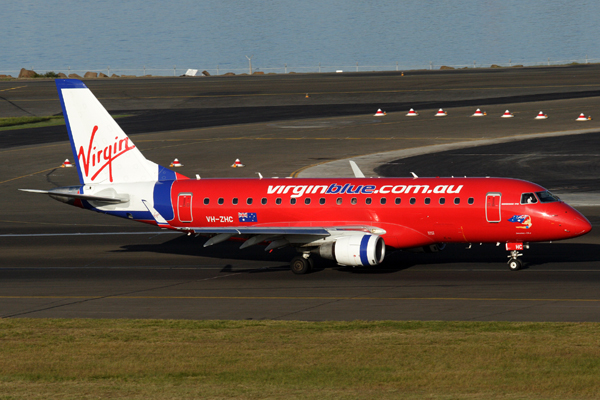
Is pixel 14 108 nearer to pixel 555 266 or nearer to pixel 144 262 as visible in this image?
pixel 144 262

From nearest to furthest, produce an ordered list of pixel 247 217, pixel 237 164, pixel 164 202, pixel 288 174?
pixel 247 217 < pixel 164 202 < pixel 288 174 < pixel 237 164

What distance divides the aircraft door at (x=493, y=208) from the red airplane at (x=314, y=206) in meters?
0.04

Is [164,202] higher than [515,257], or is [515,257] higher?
[164,202]

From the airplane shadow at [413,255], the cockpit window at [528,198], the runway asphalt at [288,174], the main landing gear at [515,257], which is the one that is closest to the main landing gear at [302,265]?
the runway asphalt at [288,174]

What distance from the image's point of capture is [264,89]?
4897 inches

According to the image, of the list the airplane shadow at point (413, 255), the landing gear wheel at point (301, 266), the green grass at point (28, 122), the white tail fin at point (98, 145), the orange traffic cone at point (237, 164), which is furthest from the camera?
the green grass at point (28, 122)

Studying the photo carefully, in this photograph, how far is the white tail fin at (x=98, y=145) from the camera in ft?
130

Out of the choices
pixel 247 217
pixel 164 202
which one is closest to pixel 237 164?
pixel 164 202

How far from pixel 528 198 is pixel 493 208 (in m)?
1.55

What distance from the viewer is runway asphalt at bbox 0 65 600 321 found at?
29875 millimetres

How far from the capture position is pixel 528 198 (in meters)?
34.2
